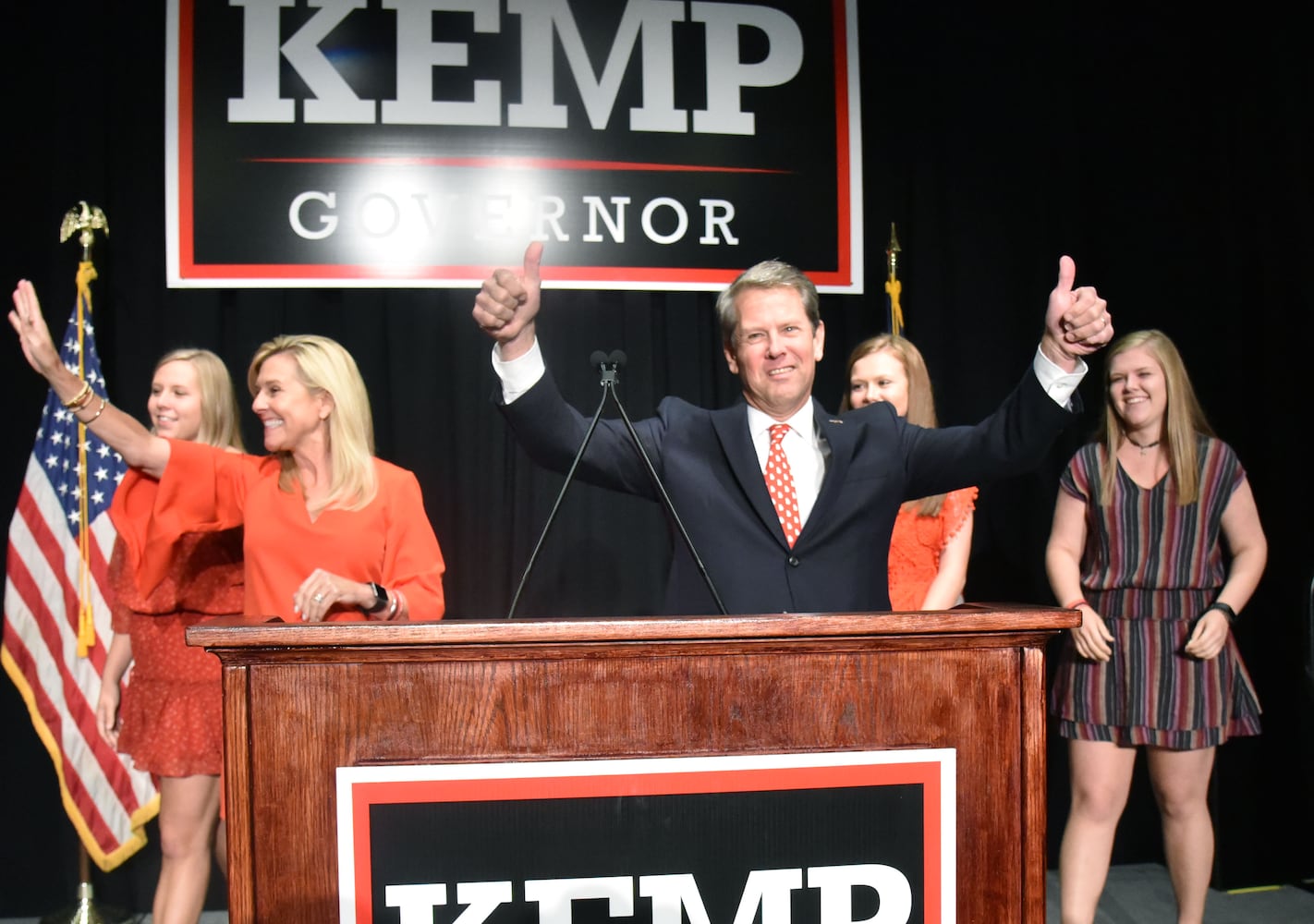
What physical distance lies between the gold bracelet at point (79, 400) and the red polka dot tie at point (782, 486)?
1450 millimetres

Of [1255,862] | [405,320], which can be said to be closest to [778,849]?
[405,320]

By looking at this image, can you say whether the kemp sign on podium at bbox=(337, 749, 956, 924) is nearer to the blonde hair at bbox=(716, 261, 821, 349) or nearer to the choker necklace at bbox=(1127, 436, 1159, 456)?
the blonde hair at bbox=(716, 261, 821, 349)

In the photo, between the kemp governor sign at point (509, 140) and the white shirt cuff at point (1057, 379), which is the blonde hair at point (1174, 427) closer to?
the kemp governor sign at point (509, 140)

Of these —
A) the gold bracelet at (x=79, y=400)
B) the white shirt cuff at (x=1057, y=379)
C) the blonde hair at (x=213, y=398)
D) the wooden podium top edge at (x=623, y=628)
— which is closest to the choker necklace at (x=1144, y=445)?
the white shirt cuff at (x=1057, y=379)

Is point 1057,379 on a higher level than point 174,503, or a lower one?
higher

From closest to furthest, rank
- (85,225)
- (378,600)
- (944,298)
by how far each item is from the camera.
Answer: (378,600)
(85,225)
(944,298)

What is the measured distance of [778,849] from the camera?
1362mm

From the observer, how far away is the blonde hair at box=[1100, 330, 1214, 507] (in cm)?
288

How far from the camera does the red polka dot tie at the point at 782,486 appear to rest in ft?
6.38

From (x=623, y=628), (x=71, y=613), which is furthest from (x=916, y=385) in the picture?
(x=71, y=613)

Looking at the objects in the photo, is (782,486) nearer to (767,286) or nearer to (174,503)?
(767,286)

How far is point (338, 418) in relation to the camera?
2475 millimetres

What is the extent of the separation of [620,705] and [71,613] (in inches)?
107

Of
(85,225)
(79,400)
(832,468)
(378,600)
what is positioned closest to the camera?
(832,468)
